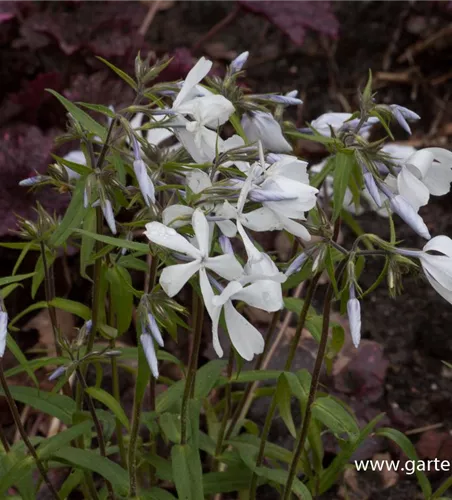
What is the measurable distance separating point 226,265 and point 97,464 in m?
0.73

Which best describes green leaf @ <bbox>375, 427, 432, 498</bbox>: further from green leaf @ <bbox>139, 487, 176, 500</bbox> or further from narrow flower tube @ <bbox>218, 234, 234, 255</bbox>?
narrow flower tube @ <bbox>218, 234, 234, 255</bbox>

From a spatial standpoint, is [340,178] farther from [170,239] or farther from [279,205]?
[170,239]

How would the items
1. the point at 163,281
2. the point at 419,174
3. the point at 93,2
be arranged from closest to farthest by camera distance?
the point at 163,281 < the point at 419,174 < the point at 93,2

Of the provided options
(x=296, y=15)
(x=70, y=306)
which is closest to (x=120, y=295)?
(x=70, y=306)

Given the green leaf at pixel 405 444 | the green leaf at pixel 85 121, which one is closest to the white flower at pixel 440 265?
the green leaf at pixel 405 444

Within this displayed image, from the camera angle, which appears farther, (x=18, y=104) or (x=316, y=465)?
(x=18, y=104)

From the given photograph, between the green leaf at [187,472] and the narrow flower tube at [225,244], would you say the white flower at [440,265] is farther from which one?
the green leaf at [187,472]

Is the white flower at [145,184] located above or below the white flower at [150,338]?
above

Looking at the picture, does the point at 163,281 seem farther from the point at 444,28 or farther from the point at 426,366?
the point at 444,28

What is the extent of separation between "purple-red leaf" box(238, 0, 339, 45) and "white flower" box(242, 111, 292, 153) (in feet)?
7.18

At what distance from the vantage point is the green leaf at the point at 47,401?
6.27 feet

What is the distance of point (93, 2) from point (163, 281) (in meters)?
3.01

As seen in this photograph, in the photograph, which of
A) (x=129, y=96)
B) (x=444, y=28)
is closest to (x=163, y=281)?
(x=129, y=96)

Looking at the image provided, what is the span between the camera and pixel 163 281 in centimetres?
134
